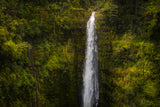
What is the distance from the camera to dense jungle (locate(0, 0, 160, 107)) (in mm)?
6012

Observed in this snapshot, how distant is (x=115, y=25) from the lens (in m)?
8.50

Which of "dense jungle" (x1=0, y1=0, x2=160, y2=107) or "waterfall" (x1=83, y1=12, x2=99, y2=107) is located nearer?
"dense jungle" (x1=0, y1=0, x2=160, y2=107)

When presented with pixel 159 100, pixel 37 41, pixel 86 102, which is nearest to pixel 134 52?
pixel 159 100

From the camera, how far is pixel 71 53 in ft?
27.6

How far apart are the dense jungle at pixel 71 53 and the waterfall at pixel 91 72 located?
0.25 meters

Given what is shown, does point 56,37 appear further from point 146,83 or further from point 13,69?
point 146,83

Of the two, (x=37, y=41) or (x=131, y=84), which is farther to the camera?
(x=37, y=41)

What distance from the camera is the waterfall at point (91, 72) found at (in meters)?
7.99

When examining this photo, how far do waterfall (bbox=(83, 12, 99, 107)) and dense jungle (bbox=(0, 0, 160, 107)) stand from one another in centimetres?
25

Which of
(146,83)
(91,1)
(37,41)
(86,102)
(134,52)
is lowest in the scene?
(86,102)

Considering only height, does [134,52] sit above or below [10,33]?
below

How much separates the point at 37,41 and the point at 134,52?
5.49 meters

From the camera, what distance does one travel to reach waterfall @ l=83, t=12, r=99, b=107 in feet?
26.2

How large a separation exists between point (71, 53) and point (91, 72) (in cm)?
173
